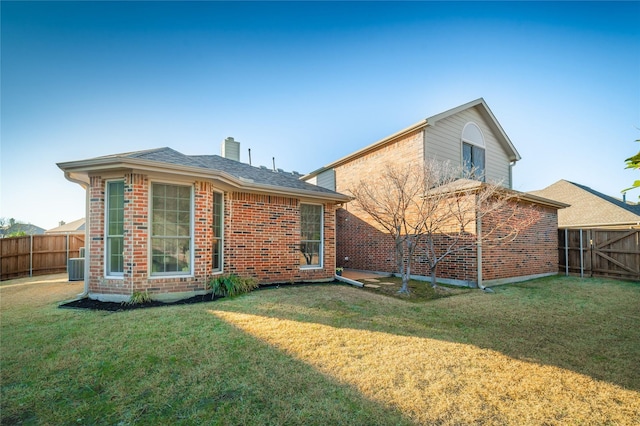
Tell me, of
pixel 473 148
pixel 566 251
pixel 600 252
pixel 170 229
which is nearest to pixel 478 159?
pixel 473 148

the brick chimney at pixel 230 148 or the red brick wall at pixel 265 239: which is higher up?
the brick chimney at pixel 230 148

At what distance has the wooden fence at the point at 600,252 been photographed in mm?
10555

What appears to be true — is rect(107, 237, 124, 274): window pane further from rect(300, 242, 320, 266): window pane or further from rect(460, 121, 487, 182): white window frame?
rect(460, 121, 487, 182): white window frame

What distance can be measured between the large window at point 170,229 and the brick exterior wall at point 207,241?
16 cm

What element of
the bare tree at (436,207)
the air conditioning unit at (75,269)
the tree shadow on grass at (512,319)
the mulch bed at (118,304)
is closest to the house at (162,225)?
the mulch bed at (118,304)

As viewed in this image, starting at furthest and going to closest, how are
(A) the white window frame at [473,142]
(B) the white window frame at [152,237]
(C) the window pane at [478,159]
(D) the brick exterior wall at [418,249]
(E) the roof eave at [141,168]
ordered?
(C) the window pane at [478,159] < (A) the white window frame at [473,142] < (D) the brick exterior wall at [418,249] < (B) the white window frame at [152,237] < (E) the roof eave at [141,168]

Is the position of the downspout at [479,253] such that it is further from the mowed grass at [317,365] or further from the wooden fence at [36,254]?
the wooden fence at [36,254]

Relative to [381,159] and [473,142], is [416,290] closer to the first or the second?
[381,159]

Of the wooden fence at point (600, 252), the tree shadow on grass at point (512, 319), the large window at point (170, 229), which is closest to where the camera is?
the tree shadow on grass at point (512, 319)

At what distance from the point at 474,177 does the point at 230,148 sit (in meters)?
10.2

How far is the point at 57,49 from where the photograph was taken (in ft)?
25.7

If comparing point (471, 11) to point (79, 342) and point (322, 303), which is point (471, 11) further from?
point (79, 342)

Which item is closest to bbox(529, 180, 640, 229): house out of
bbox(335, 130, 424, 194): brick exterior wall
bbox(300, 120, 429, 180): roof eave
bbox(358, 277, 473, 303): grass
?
bbox(335, 130, 424, 194): brick exterior wall

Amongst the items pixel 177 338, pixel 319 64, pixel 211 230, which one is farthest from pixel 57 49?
pixel 177 338
